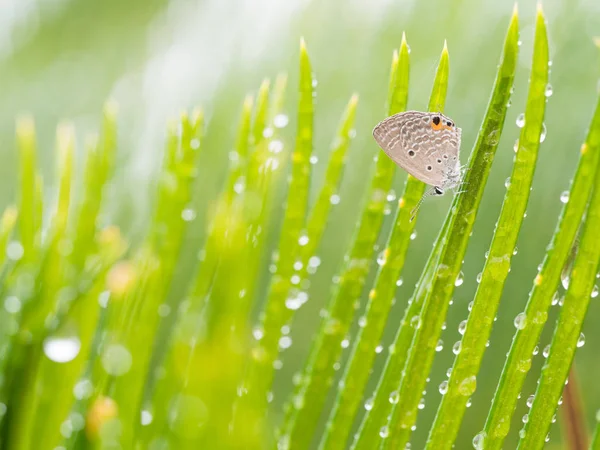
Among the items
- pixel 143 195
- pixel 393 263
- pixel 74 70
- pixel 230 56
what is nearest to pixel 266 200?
pixel 393 263

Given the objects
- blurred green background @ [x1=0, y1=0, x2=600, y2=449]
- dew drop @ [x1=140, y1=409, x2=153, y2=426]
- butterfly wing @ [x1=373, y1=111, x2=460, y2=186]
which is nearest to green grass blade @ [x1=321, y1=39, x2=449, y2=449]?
butterfly wing @ [x1=373, y1=111, x2=460, y2=186]

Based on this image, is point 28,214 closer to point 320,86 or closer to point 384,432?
point 384,432

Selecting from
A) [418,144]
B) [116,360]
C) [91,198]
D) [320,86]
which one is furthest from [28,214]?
[320,86]

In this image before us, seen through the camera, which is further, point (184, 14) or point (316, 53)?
point (184, 14)

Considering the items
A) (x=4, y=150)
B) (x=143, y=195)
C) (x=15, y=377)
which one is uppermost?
(x=4, y=150)

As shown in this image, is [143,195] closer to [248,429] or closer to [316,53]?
[316,53]

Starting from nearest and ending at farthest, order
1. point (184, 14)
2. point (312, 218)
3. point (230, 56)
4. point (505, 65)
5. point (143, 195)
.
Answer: point (505, 65)
point (312, 218)
point (143, 195)
point (230, 56)
point (184, 14)

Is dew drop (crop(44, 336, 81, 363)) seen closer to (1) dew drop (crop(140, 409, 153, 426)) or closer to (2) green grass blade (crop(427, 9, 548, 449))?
(1) dew drop (crop(140, 409, 153, 426))

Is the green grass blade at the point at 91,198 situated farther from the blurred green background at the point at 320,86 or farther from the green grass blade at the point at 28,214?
the blurred green background at the point at 320,86
